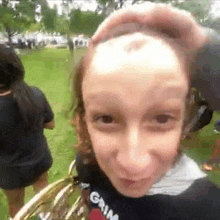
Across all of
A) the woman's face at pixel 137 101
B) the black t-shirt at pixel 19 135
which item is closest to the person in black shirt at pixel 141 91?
the woman's face at pixel 137 101

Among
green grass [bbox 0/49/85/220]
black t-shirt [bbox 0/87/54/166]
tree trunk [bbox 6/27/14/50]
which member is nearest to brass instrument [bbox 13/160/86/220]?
green grass [bbox 0/49/85/220]

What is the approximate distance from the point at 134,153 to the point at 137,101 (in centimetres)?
8

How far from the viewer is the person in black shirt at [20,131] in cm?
69

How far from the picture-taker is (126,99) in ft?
1.17

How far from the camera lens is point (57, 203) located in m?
0.66

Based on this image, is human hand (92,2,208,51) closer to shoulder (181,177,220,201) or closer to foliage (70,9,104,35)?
foliage (70,9,104,35)

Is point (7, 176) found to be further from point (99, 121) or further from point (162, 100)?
point (162, 100)

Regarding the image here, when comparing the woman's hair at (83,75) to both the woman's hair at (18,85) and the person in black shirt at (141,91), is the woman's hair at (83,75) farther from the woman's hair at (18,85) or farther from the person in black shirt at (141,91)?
the woman's hair at (18,85)

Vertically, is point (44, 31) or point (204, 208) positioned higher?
point (44, 31)

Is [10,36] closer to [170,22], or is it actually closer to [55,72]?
[55,72]

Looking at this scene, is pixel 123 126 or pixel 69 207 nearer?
pixel 123 126

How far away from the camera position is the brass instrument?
0.62 meters

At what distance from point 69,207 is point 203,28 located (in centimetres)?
61

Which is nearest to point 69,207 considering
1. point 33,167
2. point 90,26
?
point 33,167
